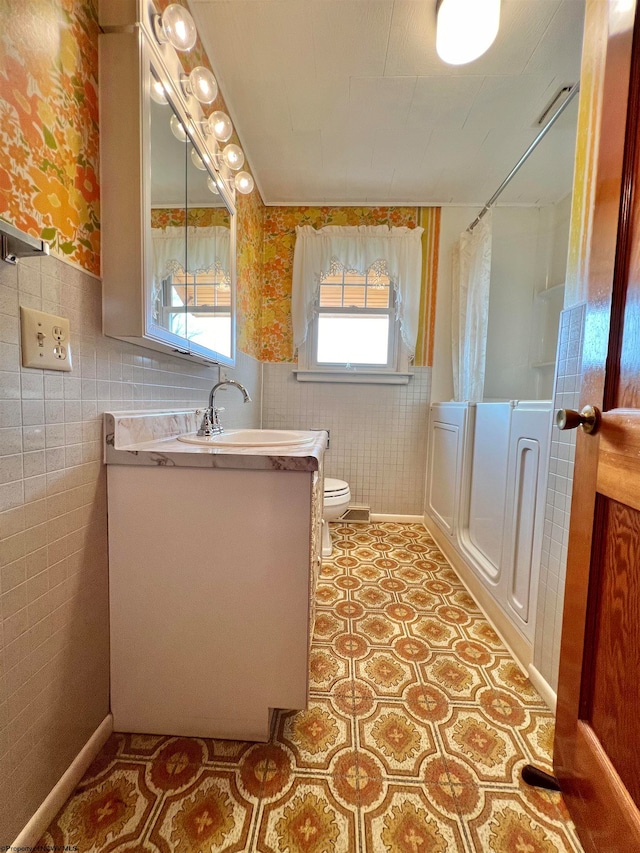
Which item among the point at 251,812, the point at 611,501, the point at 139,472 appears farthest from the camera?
the point at 139,472

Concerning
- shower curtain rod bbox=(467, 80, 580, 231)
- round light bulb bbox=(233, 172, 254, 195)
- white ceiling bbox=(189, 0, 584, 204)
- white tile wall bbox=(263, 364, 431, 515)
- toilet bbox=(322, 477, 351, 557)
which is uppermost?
white ceiling bbox=(189, 0, 584, 204)

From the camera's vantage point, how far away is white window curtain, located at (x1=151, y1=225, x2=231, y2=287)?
1.01m

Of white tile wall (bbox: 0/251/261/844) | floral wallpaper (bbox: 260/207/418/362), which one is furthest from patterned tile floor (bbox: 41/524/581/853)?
floral wallpaper (bbox: 260/207/418/362)

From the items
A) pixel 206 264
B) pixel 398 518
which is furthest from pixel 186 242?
pixel 398 518

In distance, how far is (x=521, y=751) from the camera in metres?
0.97

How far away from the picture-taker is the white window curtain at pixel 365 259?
8.30ft

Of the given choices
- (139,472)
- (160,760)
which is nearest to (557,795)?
(160,760)

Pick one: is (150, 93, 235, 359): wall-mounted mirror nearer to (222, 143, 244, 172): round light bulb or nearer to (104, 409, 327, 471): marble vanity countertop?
(222, 143, 244, 172): round light bulb

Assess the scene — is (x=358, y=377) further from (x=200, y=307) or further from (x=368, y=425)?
(x=200, y=307)

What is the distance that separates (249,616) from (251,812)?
403mm

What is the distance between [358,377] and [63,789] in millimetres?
2352

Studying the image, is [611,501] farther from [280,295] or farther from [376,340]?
[280,295]

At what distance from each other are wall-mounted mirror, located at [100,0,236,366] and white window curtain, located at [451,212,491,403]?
5.53ft

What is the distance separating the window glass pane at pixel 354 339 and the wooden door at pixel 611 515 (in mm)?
1925
